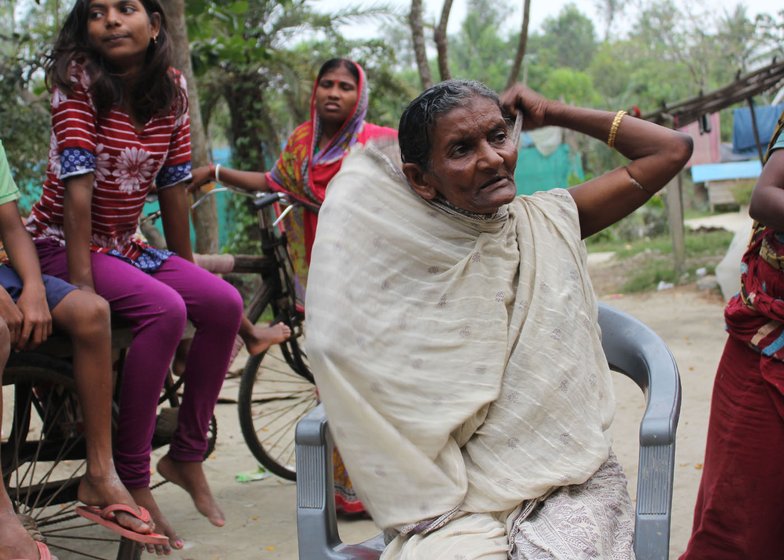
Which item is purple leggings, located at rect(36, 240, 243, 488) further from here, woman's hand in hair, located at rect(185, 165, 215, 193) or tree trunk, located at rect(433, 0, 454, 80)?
tree trunk, located at rect(433, 0, 454, 80)

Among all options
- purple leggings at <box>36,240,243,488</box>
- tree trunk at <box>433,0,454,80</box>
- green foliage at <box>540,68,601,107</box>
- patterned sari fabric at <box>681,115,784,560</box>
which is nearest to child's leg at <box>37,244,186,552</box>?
purple leggings at <box>36,240,243,488</box>

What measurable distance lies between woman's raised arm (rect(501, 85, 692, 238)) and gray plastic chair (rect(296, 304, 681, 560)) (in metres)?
0.39

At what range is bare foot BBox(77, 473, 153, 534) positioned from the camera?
274 cm

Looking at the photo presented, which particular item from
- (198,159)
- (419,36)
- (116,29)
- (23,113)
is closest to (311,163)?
(116,29)

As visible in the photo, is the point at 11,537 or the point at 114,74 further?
the point at 114,74

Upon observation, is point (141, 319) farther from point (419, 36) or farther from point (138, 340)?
point (419, 36)

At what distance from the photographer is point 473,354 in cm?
208

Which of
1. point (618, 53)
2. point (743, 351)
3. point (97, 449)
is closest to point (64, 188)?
point (97, 449)

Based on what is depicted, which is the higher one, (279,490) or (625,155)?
(625,155)

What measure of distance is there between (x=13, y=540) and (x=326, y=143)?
237cm

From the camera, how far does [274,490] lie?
462 centimetres

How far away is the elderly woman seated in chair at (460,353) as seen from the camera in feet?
6.56

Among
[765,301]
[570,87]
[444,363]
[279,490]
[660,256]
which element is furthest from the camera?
[570,87]

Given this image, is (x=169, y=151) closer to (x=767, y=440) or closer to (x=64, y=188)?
(x=64, y=188)
